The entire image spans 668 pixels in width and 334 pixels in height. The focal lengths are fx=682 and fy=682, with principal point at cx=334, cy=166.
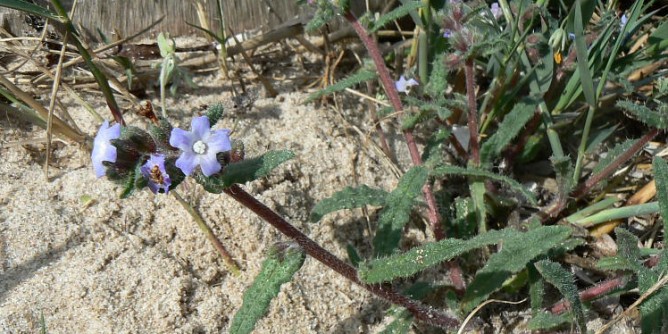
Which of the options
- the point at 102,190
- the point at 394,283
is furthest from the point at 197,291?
the point at 394,283

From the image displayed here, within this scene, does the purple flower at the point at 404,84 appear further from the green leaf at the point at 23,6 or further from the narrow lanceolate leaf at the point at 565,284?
the green leaf at the point at 23,6

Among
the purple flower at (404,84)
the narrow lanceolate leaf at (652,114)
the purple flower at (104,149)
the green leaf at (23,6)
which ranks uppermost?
the green leaf at (23,6)

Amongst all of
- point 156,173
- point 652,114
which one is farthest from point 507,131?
point 156,173

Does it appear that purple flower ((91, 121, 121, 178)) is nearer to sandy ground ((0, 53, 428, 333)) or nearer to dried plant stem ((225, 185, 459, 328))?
dried plant stem ((225, 185, 459, 328))

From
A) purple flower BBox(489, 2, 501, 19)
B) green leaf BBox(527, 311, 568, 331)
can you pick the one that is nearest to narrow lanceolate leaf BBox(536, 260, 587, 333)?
green leaf BBox(527, 311, 568, 331)

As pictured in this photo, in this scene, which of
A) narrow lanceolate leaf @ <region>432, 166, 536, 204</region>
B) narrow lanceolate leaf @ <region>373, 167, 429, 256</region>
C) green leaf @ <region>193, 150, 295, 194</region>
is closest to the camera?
green leaf @ <region>193, 150, 295, 194</region>

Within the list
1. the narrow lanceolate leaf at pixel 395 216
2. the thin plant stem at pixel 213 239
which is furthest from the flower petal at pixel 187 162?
the narrow lanceolate leaf at pixel 395 216
